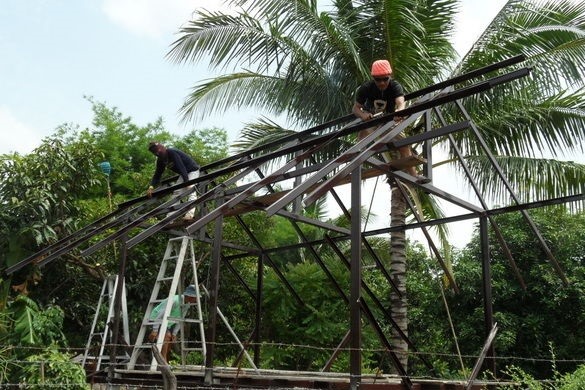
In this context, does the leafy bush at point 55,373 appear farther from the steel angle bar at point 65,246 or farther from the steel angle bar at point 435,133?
the steel angle bar at point 435,133

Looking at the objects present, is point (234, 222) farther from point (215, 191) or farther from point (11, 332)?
point (215, 191)

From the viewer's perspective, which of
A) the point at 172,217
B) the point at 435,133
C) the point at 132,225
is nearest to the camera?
the point at 435,133

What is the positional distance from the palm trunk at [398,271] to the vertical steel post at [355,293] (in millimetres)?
4840

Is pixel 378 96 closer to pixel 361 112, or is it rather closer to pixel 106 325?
pixel 361 112

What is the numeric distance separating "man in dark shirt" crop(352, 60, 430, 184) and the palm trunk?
3.45 m

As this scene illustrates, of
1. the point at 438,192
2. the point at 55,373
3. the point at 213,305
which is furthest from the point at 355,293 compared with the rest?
the point at 55,373

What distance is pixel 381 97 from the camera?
24.3 feet

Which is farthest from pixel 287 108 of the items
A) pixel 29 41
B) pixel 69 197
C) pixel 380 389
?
pixel 29 41

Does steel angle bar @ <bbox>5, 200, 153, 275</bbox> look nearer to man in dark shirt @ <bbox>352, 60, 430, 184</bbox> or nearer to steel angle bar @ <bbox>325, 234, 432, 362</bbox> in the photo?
steel angle bar @ <bbox>325, 234, 432, 362</bbox>

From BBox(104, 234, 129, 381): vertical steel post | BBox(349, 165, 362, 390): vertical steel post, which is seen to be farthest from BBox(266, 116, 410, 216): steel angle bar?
BBox(104, 234, 129, 381): vertical steel post

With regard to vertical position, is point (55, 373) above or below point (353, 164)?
below

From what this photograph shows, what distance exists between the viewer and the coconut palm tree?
Result: 10500 mm

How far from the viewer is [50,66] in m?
18.8

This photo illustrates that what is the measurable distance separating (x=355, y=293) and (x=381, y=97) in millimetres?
2870
